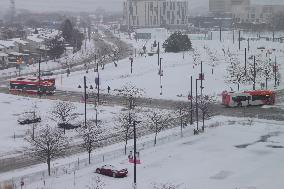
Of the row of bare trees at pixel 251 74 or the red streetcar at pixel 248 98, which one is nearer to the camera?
the red streetcar at pixel 248 98

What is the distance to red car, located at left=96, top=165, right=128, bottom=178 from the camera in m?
21.3

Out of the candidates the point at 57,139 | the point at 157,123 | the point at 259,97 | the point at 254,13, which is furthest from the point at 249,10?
the point at 57,139

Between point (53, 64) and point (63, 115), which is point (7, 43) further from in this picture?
point (63, 115)

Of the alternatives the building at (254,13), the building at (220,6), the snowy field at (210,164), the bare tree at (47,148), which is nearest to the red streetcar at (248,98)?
the snowy field at (210,164)

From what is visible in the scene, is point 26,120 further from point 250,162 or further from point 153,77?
point 153,77

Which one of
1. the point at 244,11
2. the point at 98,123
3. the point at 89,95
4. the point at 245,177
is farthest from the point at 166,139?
the point at 244,11

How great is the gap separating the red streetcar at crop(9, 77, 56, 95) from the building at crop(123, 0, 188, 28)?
105502 mm

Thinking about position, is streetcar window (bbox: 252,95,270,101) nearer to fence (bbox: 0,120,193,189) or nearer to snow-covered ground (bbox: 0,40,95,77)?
fence (bbox: 0,120,193,189)

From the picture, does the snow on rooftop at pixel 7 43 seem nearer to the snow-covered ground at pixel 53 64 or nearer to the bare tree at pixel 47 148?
the snow-covered ground at pixel 53 64

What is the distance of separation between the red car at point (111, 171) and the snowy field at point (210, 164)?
23 cm

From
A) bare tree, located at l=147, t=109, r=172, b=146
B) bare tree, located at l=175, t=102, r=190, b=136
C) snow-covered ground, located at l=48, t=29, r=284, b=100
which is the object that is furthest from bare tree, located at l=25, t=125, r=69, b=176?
snow-covered ground, located at l=48, t=29, r=284, b=100

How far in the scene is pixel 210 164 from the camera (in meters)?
23.3

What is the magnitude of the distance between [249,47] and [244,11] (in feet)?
255

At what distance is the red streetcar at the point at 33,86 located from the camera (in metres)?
43.4
